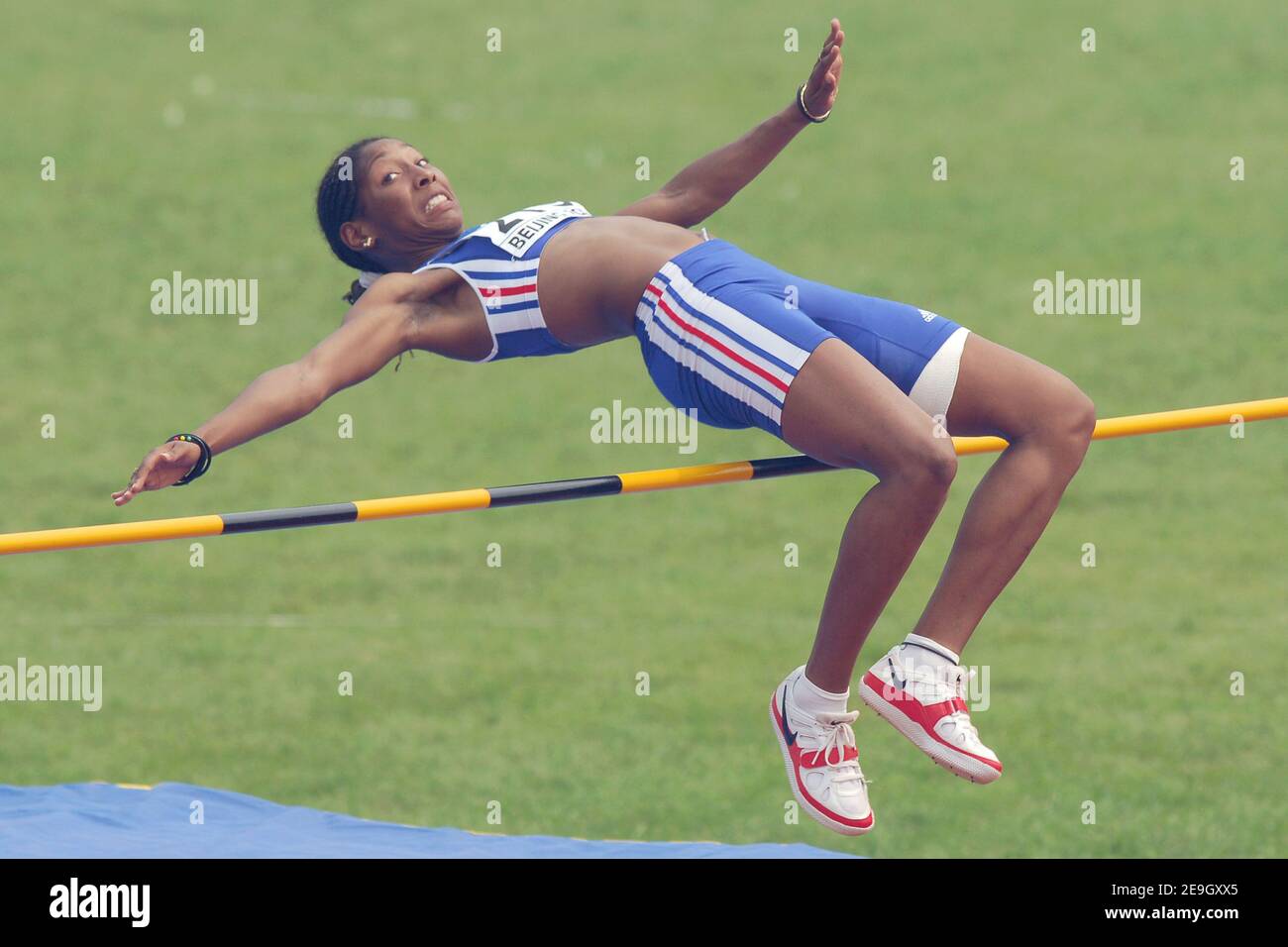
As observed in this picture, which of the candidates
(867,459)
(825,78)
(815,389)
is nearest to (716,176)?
(825,78)

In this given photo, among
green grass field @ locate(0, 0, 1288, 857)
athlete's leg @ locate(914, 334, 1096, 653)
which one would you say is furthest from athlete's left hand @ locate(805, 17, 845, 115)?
green grass field @ locate(0, 0, 1288, 857)

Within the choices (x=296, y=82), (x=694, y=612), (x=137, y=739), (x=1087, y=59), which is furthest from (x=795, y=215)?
(x=137, y=739)

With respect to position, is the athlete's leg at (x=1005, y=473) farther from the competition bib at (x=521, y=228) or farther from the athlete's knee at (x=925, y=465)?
the competition bib at (x=521, y=228)

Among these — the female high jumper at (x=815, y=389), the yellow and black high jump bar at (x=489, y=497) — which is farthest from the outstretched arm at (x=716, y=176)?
the yellow and black high jump bar at (x=489, y=497)

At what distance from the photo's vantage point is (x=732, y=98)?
57.8ft

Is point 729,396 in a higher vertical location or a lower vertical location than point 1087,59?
lower

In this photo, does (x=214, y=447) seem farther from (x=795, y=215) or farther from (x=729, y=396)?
(x=795, y=215)

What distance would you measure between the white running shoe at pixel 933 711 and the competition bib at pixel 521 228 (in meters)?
1.49

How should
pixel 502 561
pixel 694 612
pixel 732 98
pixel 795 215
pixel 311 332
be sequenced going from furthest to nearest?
pixel 732 98, pixel 795 215, pixel 311 332, pixel 502 561, pixel 694 612

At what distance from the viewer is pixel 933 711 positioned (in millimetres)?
5188

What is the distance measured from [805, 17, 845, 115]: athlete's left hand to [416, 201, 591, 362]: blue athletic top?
807 millimetres

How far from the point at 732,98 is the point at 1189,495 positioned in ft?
20.2

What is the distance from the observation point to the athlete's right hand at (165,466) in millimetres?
4789

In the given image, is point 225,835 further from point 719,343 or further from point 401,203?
point 719,343
